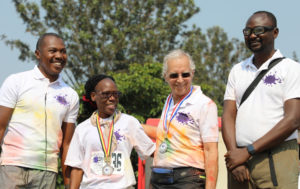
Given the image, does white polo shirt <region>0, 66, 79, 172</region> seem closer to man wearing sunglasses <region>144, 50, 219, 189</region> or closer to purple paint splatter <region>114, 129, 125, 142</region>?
purple paint splatter <region>114, 129, 125, 142</region>

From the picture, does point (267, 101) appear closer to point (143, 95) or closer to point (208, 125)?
point (208, 125)

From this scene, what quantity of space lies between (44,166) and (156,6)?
795 inches

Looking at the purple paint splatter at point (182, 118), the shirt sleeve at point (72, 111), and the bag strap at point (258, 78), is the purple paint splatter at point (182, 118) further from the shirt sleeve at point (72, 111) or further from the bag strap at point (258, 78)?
the shirt sleeve at point (72, 111)

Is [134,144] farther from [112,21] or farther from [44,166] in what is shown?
[112,21]

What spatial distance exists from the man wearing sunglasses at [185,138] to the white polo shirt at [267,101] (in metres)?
0.27

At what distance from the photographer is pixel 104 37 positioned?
23.6 m

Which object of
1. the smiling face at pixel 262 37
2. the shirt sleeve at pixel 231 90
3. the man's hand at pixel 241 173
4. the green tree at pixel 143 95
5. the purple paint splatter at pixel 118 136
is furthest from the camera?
the green tree at pixel 143 95

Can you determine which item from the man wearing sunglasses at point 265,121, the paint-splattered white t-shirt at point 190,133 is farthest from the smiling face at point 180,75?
the man wearing sunglasses at point 265,121

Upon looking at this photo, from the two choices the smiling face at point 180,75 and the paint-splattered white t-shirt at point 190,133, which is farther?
the smiling face at point 180,75

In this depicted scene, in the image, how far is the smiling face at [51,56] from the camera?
480 centimetres

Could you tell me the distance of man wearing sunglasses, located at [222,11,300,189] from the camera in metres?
3.82

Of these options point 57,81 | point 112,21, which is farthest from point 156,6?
point 57,81

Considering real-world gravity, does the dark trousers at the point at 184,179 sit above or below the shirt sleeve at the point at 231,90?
below

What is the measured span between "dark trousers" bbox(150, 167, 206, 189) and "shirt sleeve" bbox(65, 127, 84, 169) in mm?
794
